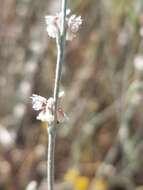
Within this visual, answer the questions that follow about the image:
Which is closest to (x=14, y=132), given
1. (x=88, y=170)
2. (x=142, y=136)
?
(x=88, y=170)

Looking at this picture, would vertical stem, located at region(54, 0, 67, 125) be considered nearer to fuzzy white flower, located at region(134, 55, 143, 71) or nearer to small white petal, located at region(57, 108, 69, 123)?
small white petal, located at region(57, 108, 69, 123)

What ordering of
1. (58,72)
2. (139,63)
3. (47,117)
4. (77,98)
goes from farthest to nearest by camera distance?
(77,98), (139,63), (47,117), (58,72)

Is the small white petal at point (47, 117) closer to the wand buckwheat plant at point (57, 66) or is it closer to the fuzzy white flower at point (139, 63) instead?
the wand buckwheat plant at point (57, 66)

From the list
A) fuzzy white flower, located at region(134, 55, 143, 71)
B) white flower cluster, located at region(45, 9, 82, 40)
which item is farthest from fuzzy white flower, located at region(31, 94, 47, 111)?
fuzzy white flower, located at region(134, 55, 143, 71)

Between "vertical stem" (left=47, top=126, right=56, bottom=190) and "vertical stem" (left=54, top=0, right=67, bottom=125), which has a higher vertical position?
"vertical stem" (left=54, top=0, right=67, bottom=125)

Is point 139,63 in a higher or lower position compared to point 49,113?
higher

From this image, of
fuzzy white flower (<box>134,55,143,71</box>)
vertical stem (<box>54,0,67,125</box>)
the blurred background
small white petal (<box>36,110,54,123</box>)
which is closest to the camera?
vertical stem (<box>54,0,67,125</box>)

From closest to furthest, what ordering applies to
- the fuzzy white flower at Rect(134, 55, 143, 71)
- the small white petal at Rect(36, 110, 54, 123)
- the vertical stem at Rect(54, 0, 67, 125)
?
the vertical stem at Rect(54, 0, 67, 125), the small white petal at Rect(36, 110, 54, 123), the fuzzy white flower at Rect(134, 55, 143, 71)

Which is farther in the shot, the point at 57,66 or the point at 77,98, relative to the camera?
the point at 77,98

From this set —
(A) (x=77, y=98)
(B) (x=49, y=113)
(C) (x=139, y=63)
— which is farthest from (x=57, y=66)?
(A) (x=77, y=98)

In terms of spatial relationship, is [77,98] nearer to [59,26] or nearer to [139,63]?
[139,63]
